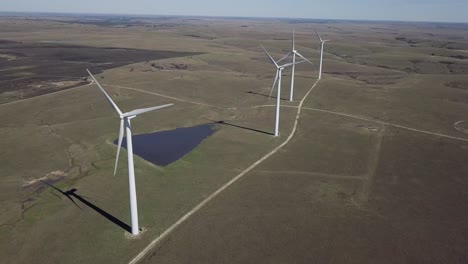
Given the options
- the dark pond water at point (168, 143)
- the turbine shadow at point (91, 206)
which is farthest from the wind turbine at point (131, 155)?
the dark pond water at point (168, 143)

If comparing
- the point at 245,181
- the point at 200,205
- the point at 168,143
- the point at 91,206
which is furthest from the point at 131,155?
the point at 168,143

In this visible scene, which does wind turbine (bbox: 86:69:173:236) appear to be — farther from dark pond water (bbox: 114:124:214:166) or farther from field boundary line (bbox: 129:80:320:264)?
dark pond water (bbox: 114:124:214:166)

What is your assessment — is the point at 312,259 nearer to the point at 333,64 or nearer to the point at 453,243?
the point at 453,243

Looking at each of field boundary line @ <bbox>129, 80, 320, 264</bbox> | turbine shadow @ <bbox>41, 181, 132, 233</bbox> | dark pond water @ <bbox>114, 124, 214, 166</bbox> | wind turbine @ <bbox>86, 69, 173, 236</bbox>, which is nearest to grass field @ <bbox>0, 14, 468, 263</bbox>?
turbine shadow @ <bbox>41, 181, 132, 233</bbox>

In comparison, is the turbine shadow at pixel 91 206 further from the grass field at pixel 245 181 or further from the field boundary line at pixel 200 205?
the field boundary line at pixel 200 205

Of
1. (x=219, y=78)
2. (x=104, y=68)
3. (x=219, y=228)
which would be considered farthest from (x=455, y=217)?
(x=104, y=68)
